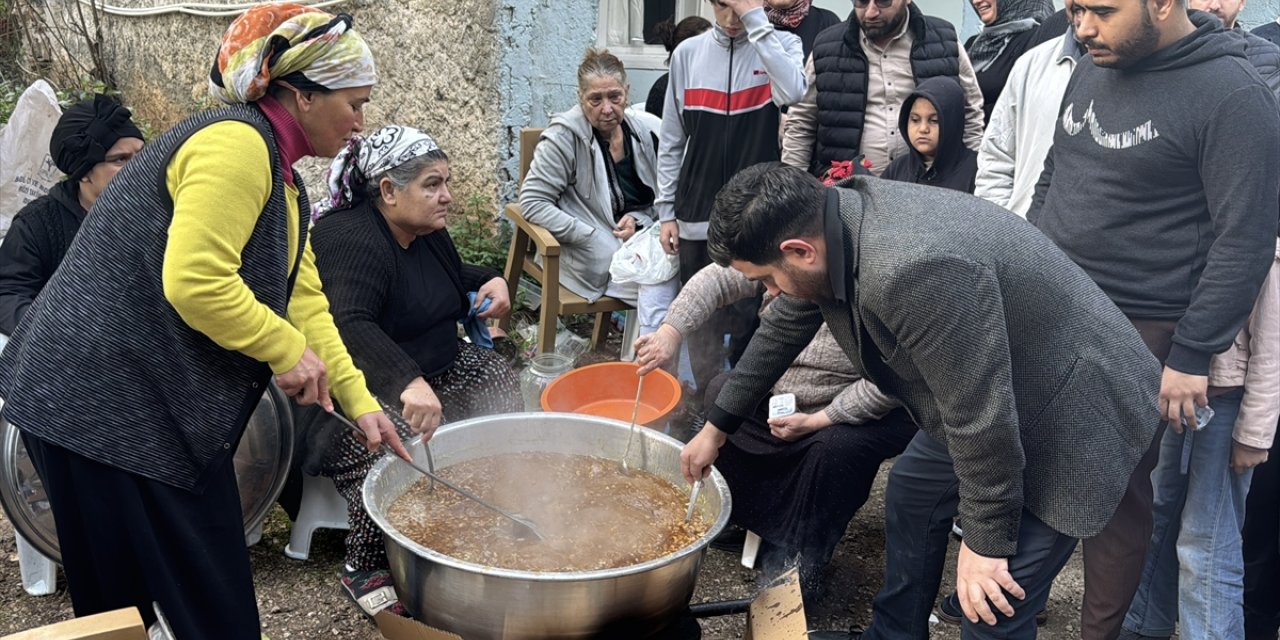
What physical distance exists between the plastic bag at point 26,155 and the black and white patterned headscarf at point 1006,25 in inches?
184

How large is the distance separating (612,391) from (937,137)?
1646 mm

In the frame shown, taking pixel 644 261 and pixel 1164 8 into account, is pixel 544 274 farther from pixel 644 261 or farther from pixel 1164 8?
pixel 1164 8

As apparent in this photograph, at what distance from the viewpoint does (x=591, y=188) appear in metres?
5.18

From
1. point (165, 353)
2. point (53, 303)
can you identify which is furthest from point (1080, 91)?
point (53, 303)

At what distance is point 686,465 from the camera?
280cm

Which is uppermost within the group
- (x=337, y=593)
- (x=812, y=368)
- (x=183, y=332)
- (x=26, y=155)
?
(x=183, y=332)

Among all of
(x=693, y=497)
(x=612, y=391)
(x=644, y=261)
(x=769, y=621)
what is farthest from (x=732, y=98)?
(x=769, y=621)

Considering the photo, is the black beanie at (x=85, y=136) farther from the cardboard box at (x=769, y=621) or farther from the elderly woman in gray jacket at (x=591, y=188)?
the elderly woman in gray jacket at (x=591, y=188)

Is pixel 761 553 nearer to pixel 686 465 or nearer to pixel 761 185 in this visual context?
pixel 686 465

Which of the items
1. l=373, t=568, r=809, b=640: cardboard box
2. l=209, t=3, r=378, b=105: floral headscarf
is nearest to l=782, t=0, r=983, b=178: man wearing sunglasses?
l=373, t=568, r=809, b=640: cardboard box

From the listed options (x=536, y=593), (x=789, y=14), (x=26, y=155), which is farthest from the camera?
(x=26, y=155)

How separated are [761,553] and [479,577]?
168 cm

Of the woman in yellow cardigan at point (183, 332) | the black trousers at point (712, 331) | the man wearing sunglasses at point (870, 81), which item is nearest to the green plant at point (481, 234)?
the black trousers at point (712, 331)

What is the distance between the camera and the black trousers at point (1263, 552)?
314 centimetres
